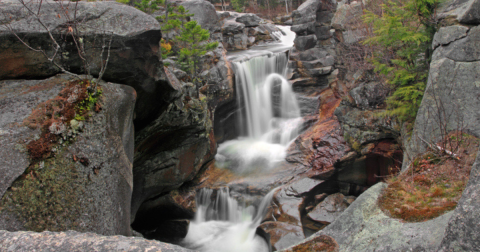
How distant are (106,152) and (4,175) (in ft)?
4.82

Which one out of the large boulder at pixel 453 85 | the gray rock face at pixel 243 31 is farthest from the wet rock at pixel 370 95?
the gray rock face at pixel 243 31

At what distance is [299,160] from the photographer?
1295cm

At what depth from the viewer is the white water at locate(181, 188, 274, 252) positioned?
9.55 m

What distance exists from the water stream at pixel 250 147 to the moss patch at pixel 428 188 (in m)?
5.87

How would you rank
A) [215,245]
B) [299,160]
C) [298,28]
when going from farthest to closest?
[298,28]
[299,160]
[215,245]

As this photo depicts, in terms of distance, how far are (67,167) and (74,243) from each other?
Answer: 221cm

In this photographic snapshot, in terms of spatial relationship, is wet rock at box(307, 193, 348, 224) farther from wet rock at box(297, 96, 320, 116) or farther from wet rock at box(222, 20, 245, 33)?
wet rock at box(222, 20, 245, 33)

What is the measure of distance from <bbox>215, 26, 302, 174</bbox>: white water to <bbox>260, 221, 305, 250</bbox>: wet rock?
563 cm

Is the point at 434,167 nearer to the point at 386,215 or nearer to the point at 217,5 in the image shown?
the point at 386,215

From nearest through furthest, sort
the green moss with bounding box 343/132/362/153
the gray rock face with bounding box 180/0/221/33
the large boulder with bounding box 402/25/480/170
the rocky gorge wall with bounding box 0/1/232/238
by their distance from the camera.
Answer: the rocky gorge wall with bounding box 0/1/232/238 → the large boulder with bounding box 402/25/480/170 → the green moss with bounding box 343/132/362/153 → the gray rock face with bounding box 180/0/221/33

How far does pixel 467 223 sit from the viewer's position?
214 centimetres

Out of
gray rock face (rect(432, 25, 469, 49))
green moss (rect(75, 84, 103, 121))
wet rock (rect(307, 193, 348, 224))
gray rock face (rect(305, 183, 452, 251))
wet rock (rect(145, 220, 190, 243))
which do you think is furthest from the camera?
wet rock (rect(145, 220, 190, 243))

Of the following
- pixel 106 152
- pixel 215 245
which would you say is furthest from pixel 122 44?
pixel 215 245

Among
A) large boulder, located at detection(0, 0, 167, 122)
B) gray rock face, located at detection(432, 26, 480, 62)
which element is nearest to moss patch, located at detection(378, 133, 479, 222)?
gray rock face, located at detection(432, 26, 480, 62)
